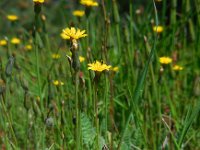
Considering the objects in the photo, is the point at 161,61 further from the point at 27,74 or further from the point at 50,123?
the point at 27,74

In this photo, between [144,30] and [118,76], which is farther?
[144,30]

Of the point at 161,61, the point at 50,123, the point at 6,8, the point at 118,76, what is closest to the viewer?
the point at 50,123

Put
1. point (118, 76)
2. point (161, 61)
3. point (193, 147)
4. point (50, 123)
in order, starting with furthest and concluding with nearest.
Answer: point (118, 76), point (161, 61), point (193, 147), point (50, 123)

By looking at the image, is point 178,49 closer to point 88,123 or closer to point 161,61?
point 161,61

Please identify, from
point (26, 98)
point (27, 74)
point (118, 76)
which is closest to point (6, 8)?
point (27, 74)

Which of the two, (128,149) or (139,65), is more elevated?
(139,65)

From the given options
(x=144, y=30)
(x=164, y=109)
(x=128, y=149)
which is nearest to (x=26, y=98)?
(x=128, y=149)
